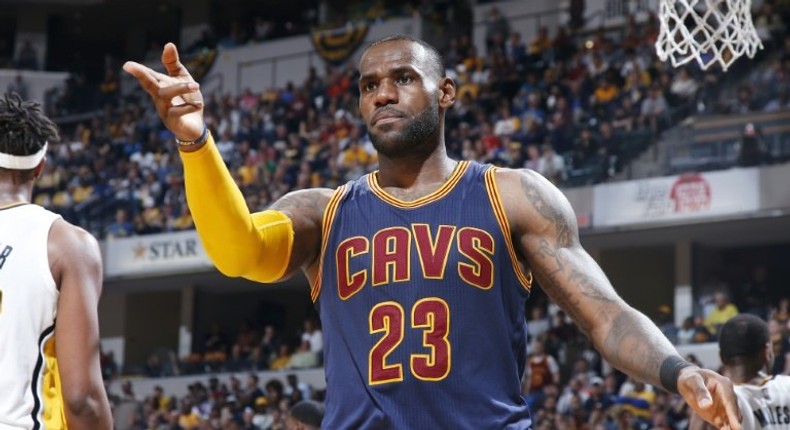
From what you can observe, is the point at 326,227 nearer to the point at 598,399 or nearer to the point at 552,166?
the point at 598,399

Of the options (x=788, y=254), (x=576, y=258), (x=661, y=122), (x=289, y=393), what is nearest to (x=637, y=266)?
(x=788, y=254)

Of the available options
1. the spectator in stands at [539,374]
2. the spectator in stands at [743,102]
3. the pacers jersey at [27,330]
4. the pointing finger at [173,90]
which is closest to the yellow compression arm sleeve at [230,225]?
the pointing finger at [173,90]

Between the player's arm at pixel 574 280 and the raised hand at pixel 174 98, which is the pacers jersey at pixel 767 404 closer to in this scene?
the player's arm at pixel 574 280

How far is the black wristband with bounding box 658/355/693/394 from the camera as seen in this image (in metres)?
2.81

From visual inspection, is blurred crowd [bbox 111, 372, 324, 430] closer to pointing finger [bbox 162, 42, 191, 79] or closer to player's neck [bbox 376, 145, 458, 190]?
player's neck [bbox 376, 145, 458, 190]

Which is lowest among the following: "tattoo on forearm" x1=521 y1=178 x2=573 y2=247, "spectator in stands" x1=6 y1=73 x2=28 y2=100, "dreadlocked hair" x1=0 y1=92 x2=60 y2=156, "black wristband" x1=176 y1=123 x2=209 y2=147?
"tattoo on forearm" x1=521 y1=178 x2=573 y2=247

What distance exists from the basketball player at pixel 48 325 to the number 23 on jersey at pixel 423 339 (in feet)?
2.67

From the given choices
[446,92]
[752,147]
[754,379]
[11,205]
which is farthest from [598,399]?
[11,205]

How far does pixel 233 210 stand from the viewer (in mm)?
3172

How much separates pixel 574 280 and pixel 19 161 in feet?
5.35

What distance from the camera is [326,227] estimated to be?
347 cm

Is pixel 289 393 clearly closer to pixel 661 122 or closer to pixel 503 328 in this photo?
pixel 661 122

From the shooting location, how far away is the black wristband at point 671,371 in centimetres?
281

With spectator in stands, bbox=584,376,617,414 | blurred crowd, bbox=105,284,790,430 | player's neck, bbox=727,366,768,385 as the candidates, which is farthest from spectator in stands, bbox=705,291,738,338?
player's neck, bbox=727,366,768,385
